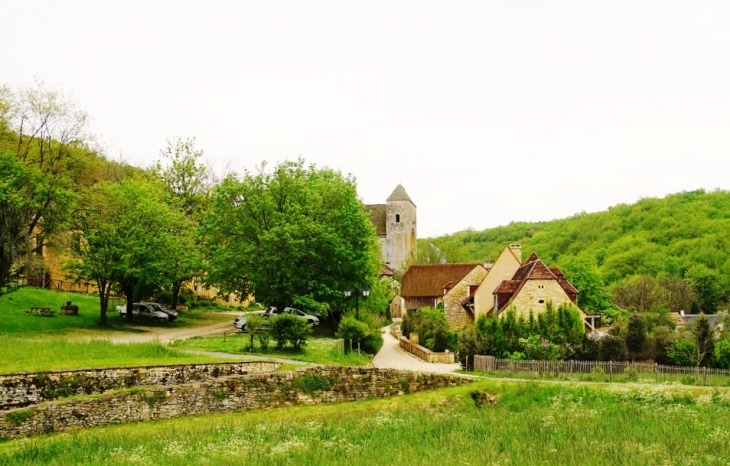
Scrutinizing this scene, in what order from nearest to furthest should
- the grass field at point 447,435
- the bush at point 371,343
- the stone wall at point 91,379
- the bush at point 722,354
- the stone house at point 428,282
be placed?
the grass field at point 447,435
the stone wall at point 91,379
the bush at point 722,354
the bush at point 371,343
the stone house at point 428,282

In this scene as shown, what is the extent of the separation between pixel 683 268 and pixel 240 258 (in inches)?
2518

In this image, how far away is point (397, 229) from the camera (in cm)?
9581

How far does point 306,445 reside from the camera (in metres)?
15.8

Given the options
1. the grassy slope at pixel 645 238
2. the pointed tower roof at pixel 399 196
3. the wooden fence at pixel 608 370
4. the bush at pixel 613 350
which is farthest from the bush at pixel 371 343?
the pointed tower roof at pixel 399 196

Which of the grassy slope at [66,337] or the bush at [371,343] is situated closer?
the grassy slope at [66,337]

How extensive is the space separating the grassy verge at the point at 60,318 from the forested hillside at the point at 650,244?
44.5 metres

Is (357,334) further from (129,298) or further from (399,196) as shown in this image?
(399,196)

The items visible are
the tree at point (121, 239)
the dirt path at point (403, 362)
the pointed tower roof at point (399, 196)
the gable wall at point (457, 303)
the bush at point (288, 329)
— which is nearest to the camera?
the bush at point (288, 329)

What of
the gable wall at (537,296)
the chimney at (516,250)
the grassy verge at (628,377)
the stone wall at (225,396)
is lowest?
the stone wall at (225,396)

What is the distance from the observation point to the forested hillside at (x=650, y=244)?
81.6 metres

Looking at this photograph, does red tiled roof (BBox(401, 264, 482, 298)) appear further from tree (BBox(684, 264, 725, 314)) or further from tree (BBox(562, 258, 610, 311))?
tree (BBox(684, 264, 725, 314))

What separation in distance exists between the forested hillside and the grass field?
52511 millimetres

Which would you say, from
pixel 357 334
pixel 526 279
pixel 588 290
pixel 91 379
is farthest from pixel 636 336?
pixel 91 379

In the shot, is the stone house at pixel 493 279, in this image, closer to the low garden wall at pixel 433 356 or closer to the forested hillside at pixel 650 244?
the low garden wall at pixel 433 356
